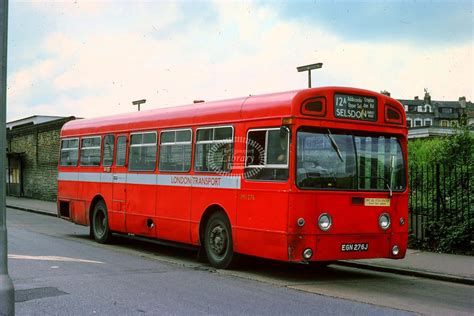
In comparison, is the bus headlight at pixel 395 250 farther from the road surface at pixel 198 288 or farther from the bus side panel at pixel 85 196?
the bus side panel at pixel 85 196

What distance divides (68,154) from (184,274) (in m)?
8.42

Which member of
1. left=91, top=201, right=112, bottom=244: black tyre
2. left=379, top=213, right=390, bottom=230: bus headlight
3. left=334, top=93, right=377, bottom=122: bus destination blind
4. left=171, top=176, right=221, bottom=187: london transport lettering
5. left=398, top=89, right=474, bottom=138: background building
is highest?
left=398, top=89, right=474, bottom=138: background building

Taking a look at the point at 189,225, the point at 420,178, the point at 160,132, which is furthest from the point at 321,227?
the point at 420,178

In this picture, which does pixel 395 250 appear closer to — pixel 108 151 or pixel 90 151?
pixel 108 151

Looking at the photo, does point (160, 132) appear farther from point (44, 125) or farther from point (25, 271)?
point (44, 125)

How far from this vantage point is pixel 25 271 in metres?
10.9

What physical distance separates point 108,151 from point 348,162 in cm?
712

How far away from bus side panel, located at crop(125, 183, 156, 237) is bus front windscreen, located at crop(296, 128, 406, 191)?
175 inches

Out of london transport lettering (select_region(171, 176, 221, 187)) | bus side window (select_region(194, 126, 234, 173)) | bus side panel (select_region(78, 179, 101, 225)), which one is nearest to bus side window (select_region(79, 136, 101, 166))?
bus side panel (select_region(78, 179, 101, 225))

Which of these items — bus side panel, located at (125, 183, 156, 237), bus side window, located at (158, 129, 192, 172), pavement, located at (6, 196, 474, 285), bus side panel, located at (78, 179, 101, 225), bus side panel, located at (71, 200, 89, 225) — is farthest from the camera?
bus side panel, located at (71, 200, 89, 225)

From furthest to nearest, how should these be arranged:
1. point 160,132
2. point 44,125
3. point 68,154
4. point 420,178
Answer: point 44,125, point 68,154, point 420,178, point 160,132

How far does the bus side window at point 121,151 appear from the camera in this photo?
49.3 feet

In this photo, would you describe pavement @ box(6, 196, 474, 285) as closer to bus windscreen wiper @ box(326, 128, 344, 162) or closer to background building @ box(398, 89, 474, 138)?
bus windscreen wiper @ box(326, 128, 344, 162)

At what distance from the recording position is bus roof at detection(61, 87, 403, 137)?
34.1ft
